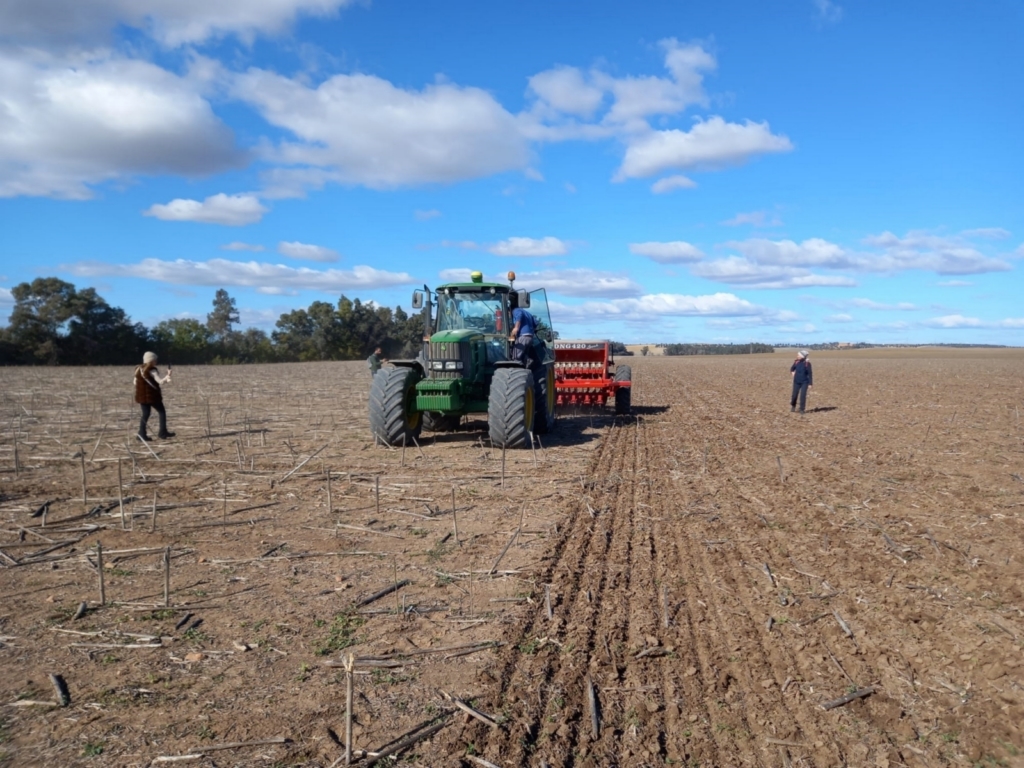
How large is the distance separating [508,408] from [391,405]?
70.8 inches

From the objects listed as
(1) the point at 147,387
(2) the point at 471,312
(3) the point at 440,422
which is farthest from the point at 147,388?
(2) the point at 471,312

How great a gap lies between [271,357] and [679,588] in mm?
65305

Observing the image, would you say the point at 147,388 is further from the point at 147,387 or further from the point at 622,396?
the point at 622,396

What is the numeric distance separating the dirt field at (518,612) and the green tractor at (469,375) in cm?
95

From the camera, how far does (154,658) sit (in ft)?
13.8

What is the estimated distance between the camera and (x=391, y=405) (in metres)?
11.2

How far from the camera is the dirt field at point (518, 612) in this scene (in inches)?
138

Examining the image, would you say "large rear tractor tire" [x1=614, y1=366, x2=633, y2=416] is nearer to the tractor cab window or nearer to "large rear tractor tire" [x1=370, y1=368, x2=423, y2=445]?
the tractor cab window

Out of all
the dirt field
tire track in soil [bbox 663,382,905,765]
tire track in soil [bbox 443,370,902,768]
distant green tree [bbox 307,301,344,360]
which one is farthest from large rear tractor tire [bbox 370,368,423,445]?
distant green tree [bbox 307,301,344,360]

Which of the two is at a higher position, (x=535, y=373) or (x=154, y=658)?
(x=535, y=373)

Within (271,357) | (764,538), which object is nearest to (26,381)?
(764,538)

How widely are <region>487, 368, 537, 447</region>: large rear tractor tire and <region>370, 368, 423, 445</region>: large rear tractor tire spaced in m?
1.32

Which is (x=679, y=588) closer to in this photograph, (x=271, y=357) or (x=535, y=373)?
(x=535, y=373)

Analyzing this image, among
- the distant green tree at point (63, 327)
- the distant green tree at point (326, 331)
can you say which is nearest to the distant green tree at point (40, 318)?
the distant green tree at point (63, 327)
